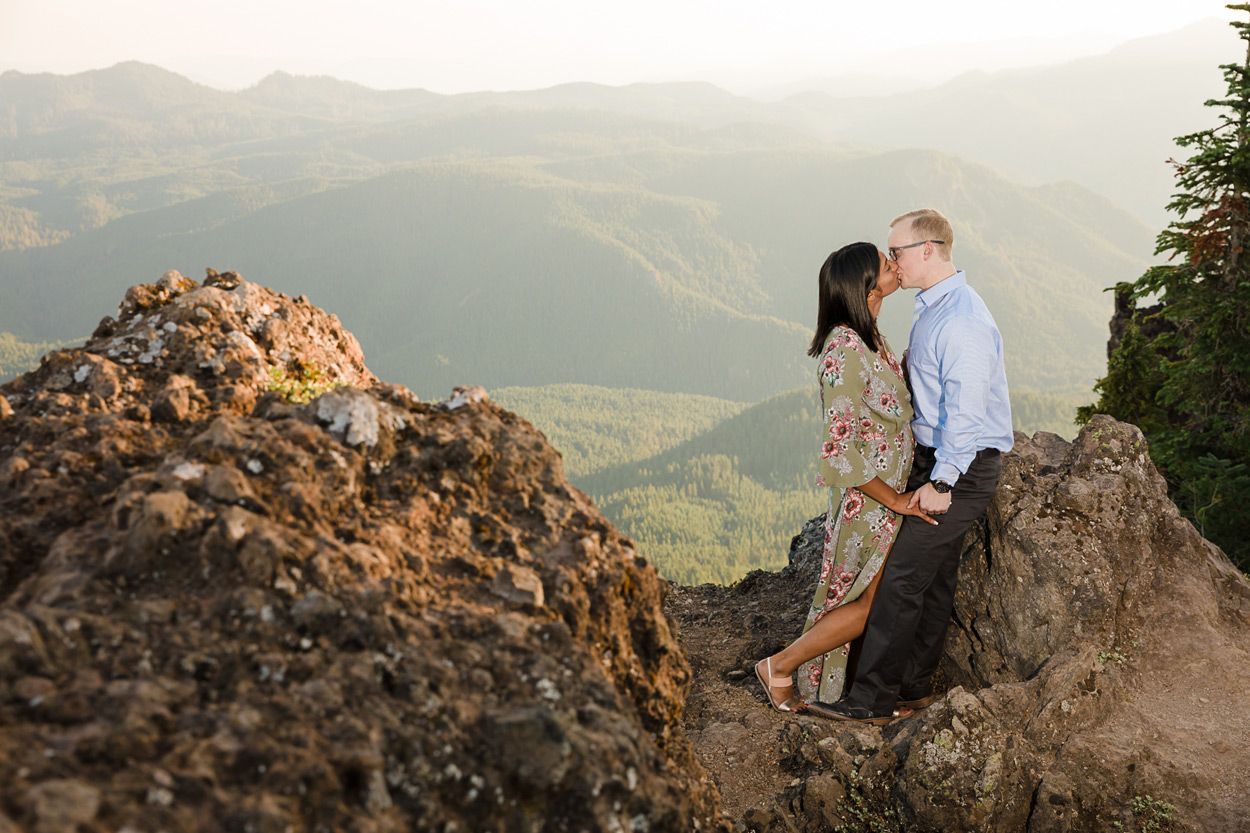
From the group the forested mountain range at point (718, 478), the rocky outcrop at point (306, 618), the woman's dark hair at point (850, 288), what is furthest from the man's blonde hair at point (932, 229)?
the forested mountain range at point (718, 478)

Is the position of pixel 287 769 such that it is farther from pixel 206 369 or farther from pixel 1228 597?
pixel 1228 597

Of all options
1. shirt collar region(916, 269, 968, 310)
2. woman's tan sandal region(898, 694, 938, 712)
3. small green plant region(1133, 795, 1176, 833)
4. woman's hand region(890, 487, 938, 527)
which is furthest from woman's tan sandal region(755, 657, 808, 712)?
shirt collar region(916, 269, 968, 310)

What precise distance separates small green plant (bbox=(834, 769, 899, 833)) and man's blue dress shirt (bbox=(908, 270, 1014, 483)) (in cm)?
205

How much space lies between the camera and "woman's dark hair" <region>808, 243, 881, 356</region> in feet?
16.5

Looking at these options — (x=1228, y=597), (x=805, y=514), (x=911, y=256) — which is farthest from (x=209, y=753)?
(x=805, y=514)

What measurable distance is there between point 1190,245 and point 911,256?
21.9 feet

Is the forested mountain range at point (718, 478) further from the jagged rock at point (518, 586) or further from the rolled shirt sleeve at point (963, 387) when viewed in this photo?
the jagged rock at point (518, 586)

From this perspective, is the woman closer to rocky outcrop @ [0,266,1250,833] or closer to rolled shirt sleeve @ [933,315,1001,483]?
rolled shirt sleeve @ [933,315,1001,483]

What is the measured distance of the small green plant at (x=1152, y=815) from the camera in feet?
15.2

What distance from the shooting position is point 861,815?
471 centimetres

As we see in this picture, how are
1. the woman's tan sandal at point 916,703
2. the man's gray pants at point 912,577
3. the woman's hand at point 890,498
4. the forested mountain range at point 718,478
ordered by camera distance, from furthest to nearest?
the forested mountain range at point 718,478 → the woman's tan sandal at point 916,703 → the man's gray pants at point 912,577 → the woman's hand at point 890,498

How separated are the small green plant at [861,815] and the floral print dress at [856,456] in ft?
3.18

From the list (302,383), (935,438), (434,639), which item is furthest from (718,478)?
(434,639)

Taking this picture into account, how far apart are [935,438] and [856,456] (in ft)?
2.03
